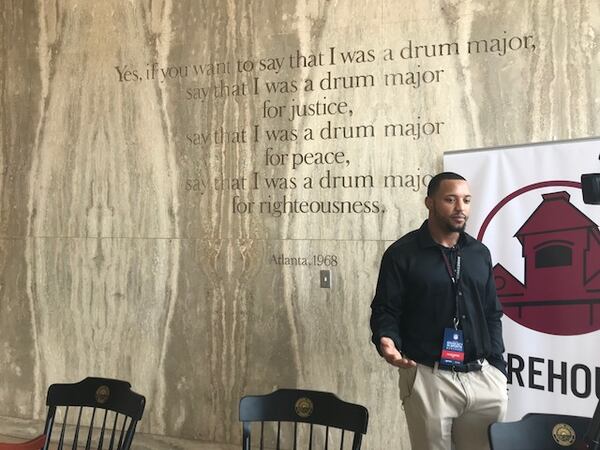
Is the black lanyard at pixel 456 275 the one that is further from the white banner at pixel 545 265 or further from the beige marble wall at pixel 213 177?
Answer: the beige marble wall at pixel 213 177

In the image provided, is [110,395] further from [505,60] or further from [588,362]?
[505,60]

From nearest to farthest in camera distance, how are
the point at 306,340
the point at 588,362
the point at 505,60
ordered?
the point at 588,362 → the point at 505,60 → the point at 306,340

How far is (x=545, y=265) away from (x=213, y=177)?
6.86ft

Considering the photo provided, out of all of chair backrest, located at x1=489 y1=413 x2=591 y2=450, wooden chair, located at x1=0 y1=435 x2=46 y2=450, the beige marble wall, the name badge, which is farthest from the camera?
the beige marble wall

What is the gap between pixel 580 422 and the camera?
84.4 inches

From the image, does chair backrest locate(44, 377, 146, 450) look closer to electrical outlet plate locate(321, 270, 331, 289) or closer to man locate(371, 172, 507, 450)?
man locate(371, 172, 507, 450)

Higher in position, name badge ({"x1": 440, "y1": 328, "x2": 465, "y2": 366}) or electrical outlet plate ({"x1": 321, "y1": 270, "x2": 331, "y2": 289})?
electrical outlet plate ({"x1": 321, "y1": 270, "x2": 331, "y2": 289})

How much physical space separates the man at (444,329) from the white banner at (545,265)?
1.85 feet

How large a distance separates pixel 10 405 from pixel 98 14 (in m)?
2.87

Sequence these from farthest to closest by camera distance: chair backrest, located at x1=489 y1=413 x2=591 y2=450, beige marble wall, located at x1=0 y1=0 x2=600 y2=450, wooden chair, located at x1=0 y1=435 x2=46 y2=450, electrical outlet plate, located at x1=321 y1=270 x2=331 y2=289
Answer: electrical outlet plate, located at x1=321 y1=270 x2=331 y2=289
beige marble wall, located at x1=0 y1=0 x2=600 y2=450
wooden chair, located at x1=0 y1=435 x2=46 y2=450
chair backrest, located at x1=489 y1=413 x2=591 y2=450

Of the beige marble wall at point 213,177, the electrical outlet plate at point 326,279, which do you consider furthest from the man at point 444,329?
the electrical outlet plate at point 326,279

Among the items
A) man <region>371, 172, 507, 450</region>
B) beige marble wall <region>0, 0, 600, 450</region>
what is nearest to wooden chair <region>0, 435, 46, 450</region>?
man <region>371, 172, 507, 450</region>

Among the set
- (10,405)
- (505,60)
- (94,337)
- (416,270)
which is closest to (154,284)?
(94,337)

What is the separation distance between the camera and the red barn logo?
3.07m
